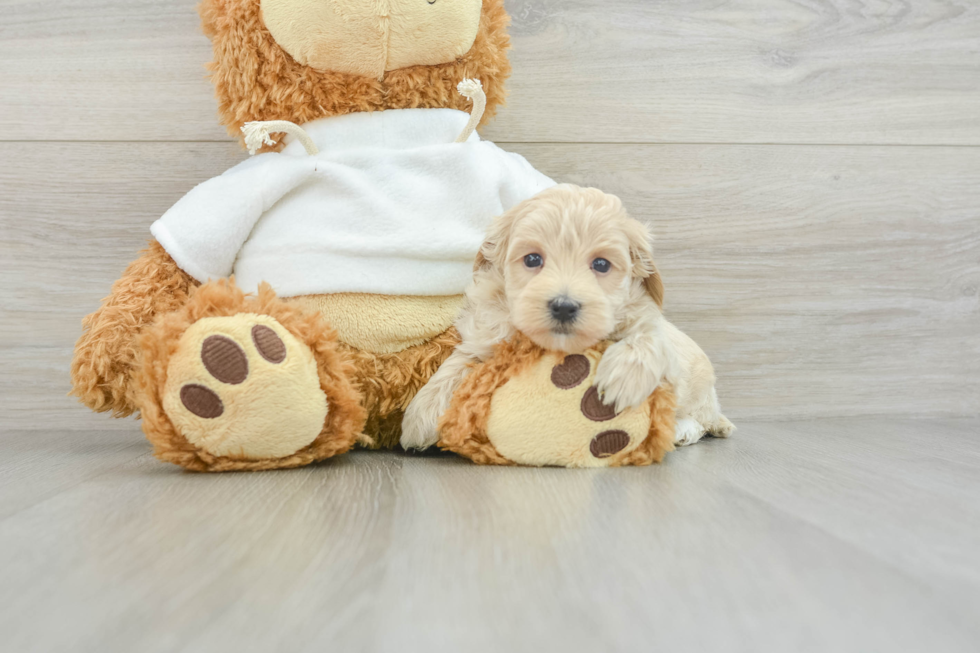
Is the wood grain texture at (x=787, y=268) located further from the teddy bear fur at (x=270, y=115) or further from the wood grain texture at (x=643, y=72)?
the teddy bear fur at (x=270, y=115)

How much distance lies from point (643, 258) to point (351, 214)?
35cm

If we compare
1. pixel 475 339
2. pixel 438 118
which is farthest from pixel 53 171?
pixel 475 339

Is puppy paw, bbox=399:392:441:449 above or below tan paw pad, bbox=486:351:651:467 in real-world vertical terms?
below

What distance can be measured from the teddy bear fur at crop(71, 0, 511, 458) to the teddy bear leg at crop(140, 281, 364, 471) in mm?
35

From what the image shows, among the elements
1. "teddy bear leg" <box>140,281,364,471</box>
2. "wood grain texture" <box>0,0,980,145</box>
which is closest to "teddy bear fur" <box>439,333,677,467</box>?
"teddy bear leg" <box>140,281,364,471</box>

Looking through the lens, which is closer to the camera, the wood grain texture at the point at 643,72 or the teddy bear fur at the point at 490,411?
the teddy bear fur at the point at 490,411

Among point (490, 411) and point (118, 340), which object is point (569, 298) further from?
point (118, 340)

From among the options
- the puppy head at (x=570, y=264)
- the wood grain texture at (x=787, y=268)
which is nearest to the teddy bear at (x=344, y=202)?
the puppy head at (x=570, y=264)

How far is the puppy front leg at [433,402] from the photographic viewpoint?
0.82 m

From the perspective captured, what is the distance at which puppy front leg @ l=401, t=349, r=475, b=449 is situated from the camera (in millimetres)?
821

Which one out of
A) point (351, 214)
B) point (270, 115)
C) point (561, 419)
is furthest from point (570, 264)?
point (270, 115)

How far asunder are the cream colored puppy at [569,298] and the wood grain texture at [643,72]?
386mm

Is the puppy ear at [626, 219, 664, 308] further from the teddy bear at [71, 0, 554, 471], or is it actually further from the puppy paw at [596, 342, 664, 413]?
the teddy bear at [71, 0, 554, 471]

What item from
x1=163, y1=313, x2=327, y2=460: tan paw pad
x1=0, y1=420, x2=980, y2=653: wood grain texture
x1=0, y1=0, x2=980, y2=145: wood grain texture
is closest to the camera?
x1=0, y1=420, x2=980, y2=653: wood grain texture
